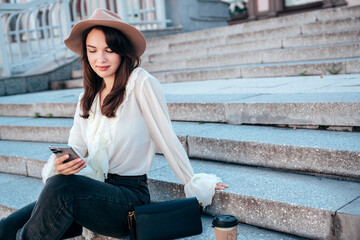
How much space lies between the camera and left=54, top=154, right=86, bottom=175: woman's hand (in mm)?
1954

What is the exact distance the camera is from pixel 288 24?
6.46 meters

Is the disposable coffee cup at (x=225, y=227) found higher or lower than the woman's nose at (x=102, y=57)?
lower

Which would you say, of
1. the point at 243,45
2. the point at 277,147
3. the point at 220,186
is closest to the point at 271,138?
the point at 277,147

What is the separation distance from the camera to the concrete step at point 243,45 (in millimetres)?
5169

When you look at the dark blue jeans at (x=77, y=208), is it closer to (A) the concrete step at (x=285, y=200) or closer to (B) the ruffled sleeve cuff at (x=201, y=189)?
(B) the ruffled sleeve cuff at (x=201, y=189)

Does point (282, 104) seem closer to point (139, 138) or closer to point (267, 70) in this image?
point (139, 138)

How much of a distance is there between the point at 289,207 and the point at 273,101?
44.2 inches

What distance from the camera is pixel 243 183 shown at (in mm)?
2391

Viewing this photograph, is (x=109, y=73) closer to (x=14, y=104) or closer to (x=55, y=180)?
(x=55, y=180)

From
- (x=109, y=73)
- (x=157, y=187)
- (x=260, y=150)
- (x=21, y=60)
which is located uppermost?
(x=21, y=60)

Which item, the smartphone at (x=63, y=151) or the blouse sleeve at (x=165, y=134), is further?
the blouse sleeve at (x=165, y=134)

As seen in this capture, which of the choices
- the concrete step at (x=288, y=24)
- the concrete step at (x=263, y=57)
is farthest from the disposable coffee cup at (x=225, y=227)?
the concrete step at (x=288, y=24)

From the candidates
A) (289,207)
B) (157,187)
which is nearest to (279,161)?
(289,207)

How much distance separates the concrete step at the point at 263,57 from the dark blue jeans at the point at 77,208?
143 inches
